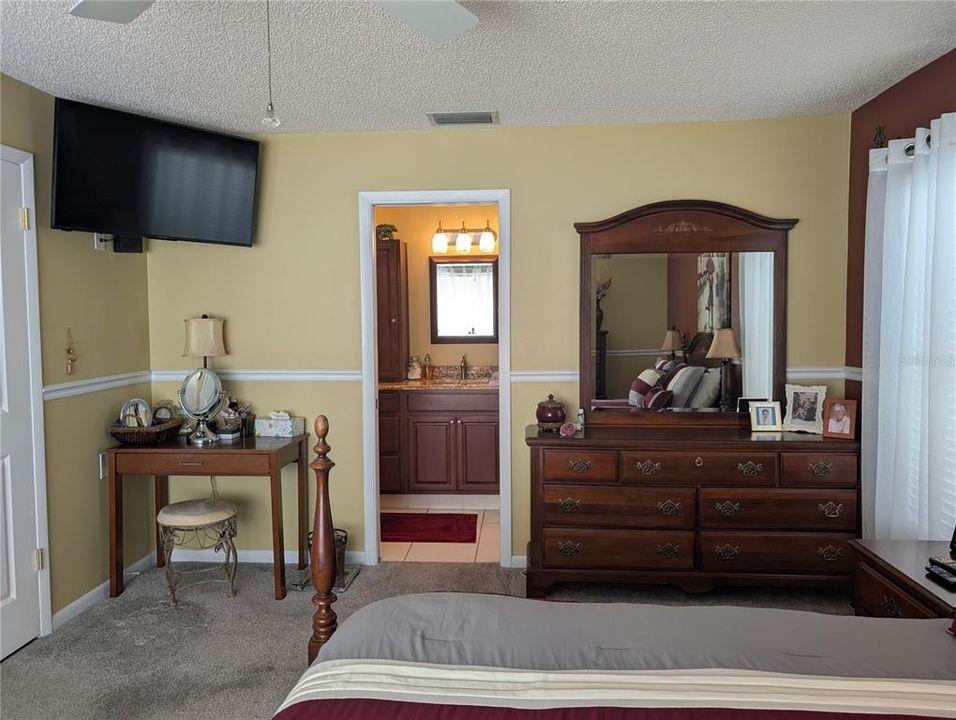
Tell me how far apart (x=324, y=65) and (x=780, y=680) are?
2.72 metres

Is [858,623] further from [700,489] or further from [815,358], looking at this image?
[815,358]

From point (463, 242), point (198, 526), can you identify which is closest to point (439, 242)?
point (463, 242)

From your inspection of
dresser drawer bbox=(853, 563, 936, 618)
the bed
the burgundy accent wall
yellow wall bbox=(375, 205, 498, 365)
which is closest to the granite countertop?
yellow wall bbox=(375, 205, 498, 365)

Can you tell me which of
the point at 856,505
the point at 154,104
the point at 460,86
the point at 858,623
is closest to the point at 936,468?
the point at 856,505

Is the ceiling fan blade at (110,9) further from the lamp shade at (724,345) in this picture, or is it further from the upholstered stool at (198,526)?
the lamp shade at (724,345)

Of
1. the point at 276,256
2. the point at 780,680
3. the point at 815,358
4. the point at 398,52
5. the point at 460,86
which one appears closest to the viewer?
the point at 780,680

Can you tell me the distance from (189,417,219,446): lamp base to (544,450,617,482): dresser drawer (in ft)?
5.95

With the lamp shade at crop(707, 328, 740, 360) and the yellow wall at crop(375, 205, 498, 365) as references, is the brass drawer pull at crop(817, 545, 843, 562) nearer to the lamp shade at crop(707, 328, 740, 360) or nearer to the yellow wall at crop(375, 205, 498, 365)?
the lamp shade at crop(707, 328, 740, 360)

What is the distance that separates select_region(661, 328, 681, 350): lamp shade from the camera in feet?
12.8

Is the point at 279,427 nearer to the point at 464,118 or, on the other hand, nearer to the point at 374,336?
the point at 374,336

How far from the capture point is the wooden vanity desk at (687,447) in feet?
11.4

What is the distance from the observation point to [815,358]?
391 centimetres

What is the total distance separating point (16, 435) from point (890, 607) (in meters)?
3.48

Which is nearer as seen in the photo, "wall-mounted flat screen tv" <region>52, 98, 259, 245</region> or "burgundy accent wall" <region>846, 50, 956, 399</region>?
"burgundy accent wall" <region>846, 50, 956, 399</region>
